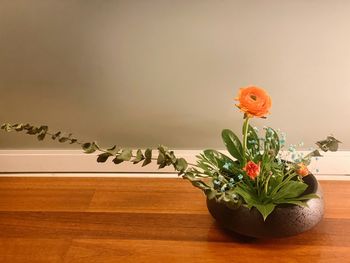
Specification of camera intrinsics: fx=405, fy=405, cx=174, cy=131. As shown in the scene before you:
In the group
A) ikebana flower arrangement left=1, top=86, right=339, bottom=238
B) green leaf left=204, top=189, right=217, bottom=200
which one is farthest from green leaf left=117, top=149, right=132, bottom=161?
green leaf left=204, top=189, right=217, bottom=200

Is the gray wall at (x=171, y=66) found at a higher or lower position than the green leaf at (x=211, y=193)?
higher

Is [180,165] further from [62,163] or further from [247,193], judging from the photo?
[62,163]

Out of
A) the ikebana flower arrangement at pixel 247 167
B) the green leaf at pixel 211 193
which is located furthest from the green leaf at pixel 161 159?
the green leaf at pixel 211 193

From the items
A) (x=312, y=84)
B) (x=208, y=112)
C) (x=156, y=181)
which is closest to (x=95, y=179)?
(x=156, y=181)

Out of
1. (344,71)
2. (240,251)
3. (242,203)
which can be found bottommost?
(240,251)

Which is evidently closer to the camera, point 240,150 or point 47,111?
point 240,150

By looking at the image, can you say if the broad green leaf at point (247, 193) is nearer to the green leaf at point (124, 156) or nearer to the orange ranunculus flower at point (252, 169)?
the orange ranunculus flower at point (252, 169)

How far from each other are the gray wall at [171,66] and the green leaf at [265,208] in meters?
0.33

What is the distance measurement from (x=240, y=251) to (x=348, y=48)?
564 millimetres

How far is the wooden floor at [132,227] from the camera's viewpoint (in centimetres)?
87

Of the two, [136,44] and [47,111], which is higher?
[136,44]

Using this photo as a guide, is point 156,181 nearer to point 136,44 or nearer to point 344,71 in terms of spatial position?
point 136,44

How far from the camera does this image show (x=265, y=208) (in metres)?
0.81

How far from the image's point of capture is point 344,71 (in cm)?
103
